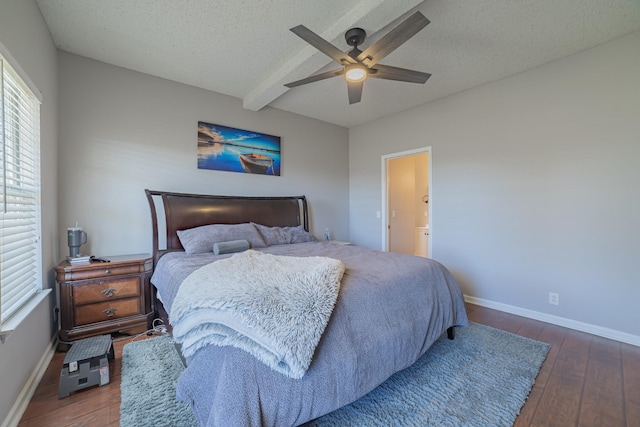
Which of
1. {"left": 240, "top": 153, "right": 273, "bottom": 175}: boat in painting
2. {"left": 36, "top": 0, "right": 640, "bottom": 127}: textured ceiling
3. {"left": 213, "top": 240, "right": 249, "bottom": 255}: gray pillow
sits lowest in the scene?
{"left": 213, "top": 240, "right": 249, "bottom": 255}: gray pillow

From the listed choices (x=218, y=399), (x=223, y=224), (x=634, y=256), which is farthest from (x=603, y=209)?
(x=223, y=224)

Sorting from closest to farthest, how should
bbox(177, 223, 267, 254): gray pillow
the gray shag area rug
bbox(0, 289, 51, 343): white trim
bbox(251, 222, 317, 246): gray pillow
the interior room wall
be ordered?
bbox(0, 289, 51, 343): white trim < the gray shag area rug < the interior room wall < bbox(177, 223, 267, 254): gray pillow < bbox(251, 222, 317, 246): gray pillow

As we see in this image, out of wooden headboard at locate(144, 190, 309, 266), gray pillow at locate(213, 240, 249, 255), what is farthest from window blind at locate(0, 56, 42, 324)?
gray pillow at locate(213, 240, 249, 255)

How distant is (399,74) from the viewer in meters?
2.30

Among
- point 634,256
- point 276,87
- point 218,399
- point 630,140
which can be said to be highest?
point 276,87

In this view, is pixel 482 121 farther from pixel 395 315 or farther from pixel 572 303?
pixel 395 315

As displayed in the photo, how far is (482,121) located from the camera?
134 inches

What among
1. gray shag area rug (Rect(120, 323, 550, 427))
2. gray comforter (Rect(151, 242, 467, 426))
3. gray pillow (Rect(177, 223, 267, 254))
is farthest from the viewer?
gray pillow (Rect(177, 223, 267, 254))

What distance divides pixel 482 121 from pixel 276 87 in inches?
101

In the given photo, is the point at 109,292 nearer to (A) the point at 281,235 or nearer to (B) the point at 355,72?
(A) the point at 281,235

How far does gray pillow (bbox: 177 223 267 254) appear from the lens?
2852 mm

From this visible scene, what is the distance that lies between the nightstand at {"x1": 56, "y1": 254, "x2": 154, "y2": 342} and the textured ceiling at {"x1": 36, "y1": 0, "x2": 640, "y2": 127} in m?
2.06

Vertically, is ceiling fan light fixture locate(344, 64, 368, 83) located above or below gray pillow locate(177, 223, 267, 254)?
above

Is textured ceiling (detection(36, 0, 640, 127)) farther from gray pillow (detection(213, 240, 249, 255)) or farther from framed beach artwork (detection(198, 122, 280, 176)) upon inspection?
gray pillow (detection(213, 240, 249, 255))
